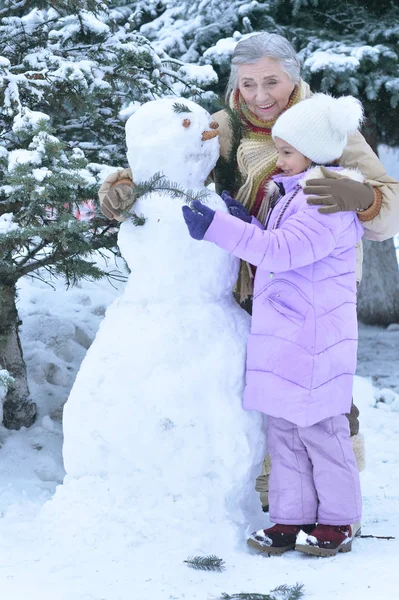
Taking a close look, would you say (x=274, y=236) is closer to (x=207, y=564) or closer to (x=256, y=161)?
(x=256, y=161)

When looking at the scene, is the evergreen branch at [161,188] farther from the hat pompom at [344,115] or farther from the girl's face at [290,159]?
the hat pompom at [344,115]

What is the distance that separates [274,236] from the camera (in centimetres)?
292

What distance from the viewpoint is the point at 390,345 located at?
8.55 m

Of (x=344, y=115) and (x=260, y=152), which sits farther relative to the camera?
(x=260, y=152)

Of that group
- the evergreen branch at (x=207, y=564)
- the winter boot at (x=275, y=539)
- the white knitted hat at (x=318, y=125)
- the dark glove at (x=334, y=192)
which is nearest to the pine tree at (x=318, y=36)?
the white knitted hat at (x=318, y=125)

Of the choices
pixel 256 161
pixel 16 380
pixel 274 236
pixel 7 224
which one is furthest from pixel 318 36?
pixel 274 236

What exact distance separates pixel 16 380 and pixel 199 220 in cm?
232

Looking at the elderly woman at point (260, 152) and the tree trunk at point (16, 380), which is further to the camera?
the tree trunk at point (16, 380)

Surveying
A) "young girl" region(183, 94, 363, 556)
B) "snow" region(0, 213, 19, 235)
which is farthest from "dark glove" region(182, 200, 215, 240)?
"snow" region(0, 213, 19, 235)

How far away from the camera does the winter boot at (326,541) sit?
3006mm

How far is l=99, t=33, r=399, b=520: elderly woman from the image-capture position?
10.6ft

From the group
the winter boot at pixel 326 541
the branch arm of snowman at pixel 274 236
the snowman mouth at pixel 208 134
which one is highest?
the snowman mouth at pixel 208 134

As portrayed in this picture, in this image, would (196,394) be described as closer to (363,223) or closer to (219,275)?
(219,275)

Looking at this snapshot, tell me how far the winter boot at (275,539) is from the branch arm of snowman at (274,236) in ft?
3.42
